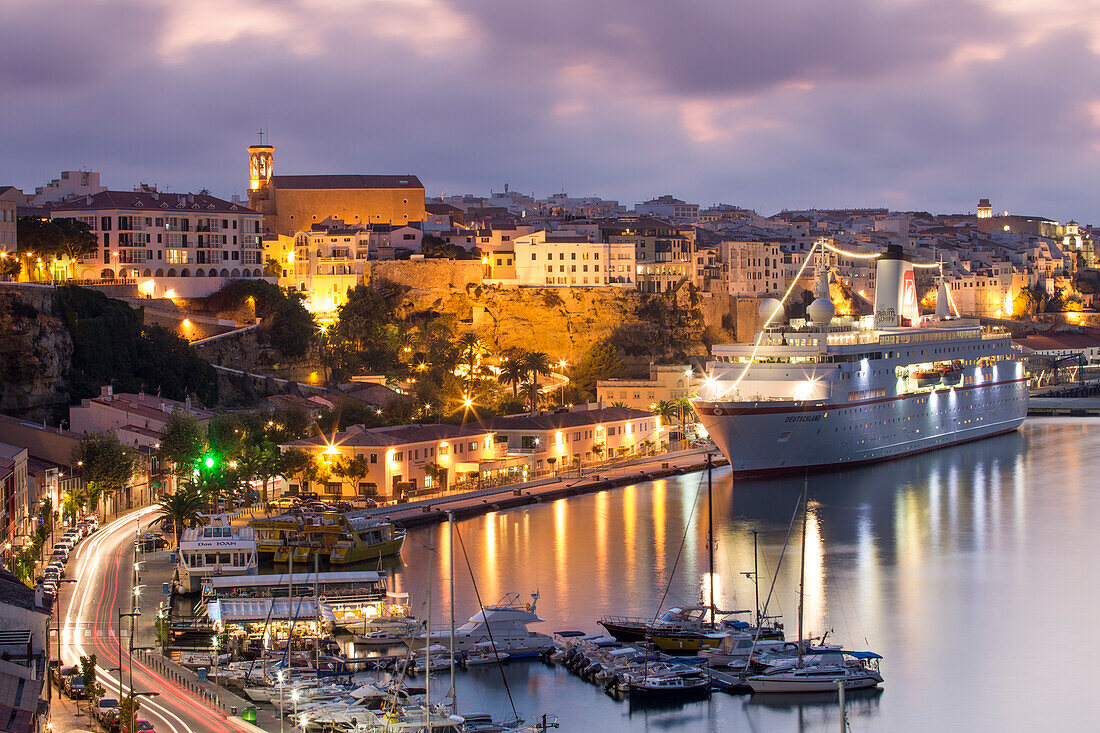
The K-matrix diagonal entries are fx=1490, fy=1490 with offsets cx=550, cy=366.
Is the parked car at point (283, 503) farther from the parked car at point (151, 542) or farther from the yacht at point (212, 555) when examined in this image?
the yacht at point (212, 555)

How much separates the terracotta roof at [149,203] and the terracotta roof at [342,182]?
10.7 meters

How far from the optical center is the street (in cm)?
1559

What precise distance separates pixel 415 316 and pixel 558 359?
544 centimetres

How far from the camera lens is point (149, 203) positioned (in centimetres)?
4475

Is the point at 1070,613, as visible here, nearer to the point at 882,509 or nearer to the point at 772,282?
the point at 882,509

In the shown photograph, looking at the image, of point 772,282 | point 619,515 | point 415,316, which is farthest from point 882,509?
point 772,282

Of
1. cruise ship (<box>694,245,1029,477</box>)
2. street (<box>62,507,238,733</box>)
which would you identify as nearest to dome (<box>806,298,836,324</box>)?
cruise ship (<box>694,245,1029,477</box>)

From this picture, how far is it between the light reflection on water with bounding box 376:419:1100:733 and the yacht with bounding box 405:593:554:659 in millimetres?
563

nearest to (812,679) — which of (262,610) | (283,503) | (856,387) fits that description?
(262,610)

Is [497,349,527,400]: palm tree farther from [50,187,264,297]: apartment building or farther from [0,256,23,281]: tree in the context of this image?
[0,256,23,281]: tree

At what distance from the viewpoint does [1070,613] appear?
22.9 meters

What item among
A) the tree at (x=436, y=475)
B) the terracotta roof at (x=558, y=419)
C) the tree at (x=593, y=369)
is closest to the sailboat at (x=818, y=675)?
the tree at (x=436, y=475)

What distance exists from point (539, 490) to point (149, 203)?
17340mm

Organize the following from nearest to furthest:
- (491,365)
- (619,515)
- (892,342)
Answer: (619,515) < (892,342) < (491,365)
